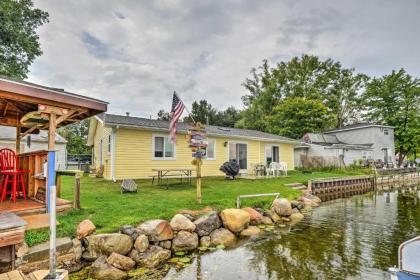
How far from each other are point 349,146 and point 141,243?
24.2 m

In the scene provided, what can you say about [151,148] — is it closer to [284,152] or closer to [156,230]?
[156,230]

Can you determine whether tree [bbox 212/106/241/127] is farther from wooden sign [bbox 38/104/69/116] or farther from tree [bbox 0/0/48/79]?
wooden sign [bbox 38/104/69/116]

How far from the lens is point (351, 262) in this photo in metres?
4.86

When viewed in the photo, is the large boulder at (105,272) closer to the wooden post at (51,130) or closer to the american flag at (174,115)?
the wooden post at (51,130)

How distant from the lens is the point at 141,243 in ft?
15.8

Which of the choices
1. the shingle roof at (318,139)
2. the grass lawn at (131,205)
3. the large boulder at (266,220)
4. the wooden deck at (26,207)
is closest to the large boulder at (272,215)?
the large boulder at (266,220)

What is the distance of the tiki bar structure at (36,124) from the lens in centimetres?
352

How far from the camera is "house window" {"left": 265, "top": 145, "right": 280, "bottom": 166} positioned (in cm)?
1759

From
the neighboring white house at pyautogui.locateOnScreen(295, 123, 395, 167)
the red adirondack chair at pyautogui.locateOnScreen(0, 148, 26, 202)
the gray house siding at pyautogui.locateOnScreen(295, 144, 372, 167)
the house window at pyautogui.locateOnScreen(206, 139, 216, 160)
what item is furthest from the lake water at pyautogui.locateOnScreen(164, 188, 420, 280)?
the gray house siding at pyautogui.locateOnScreen(295, 144, 372, 167)

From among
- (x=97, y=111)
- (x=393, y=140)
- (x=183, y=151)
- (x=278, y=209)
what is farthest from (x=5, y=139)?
(x=393, y=140)

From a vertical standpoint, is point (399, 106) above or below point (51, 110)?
above

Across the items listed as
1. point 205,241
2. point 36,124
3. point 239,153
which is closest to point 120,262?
point 205,241

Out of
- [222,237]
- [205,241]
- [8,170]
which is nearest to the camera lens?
[8,170]

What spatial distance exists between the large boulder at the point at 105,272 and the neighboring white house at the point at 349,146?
65.3 ft
